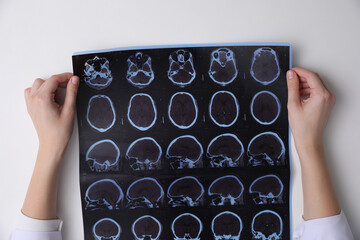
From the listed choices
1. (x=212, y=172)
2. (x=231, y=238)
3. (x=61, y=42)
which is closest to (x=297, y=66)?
(x=212, y=172)

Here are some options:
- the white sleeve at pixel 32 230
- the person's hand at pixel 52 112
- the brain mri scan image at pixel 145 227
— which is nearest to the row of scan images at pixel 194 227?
the brain mri scan image at pixel 145 227

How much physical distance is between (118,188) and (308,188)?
1.47 feet

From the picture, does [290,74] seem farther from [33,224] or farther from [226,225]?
[33,224]

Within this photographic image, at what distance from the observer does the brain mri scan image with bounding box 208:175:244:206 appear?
0.76 metres

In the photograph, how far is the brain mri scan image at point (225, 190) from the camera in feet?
2.48

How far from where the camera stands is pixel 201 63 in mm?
748

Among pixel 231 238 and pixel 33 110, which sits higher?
pixel 33 110

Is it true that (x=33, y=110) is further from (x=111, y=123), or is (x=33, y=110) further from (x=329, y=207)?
(x=329, y=207)

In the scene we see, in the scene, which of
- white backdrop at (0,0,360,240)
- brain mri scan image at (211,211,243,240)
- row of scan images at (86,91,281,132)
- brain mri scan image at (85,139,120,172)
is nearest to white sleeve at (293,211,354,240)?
white backdrop at (0,0,360,240)

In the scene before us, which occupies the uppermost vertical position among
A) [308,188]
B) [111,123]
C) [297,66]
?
[297,66]

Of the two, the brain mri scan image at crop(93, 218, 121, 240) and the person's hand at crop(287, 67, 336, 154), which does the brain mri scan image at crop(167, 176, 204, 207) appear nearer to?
the brain mri scan image at crop(93, 218, 121, 240)

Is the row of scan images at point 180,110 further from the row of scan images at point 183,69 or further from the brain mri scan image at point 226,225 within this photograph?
the brain mri scan image at point 226,225

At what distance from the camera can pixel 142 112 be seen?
750mm

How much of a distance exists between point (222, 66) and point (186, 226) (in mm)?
395
